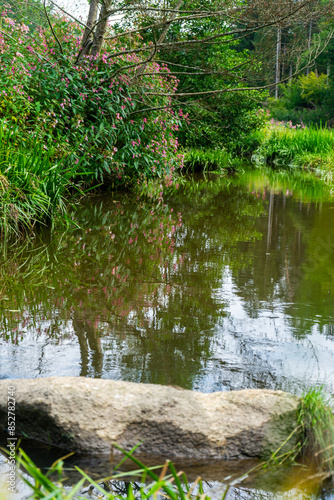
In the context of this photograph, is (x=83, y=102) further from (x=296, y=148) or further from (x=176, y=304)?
(x=296, y=148)

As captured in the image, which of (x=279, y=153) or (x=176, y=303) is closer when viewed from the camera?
(x=176, y=303)

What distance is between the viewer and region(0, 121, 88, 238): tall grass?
476cm

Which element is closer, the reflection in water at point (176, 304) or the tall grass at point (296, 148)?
the reflection in water at point (176, 304)

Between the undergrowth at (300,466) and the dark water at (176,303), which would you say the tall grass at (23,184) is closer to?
the dark water at (176,303)

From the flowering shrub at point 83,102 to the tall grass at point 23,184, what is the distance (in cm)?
50

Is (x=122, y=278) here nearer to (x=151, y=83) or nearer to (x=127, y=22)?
(x=151, y=83)

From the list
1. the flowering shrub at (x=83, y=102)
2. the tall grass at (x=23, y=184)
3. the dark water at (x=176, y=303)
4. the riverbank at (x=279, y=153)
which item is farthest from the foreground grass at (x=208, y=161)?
the tall grass at (x=23, y=184)

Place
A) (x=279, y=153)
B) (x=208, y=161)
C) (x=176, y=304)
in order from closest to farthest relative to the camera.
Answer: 1. (x=176, y=304)
2. (x=208, y=161)
3. (x=279, y=153)

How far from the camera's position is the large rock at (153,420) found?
181 cm

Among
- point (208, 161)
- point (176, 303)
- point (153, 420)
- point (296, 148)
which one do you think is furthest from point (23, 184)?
point (296, 148)

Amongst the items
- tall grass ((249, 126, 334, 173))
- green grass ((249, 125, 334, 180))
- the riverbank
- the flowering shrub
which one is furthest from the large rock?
tall grass ((249, 126, 334, 173))

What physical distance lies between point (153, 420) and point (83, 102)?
6.01 metres

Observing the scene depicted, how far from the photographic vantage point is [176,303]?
11.1ft

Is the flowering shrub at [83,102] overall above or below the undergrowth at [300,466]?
above
